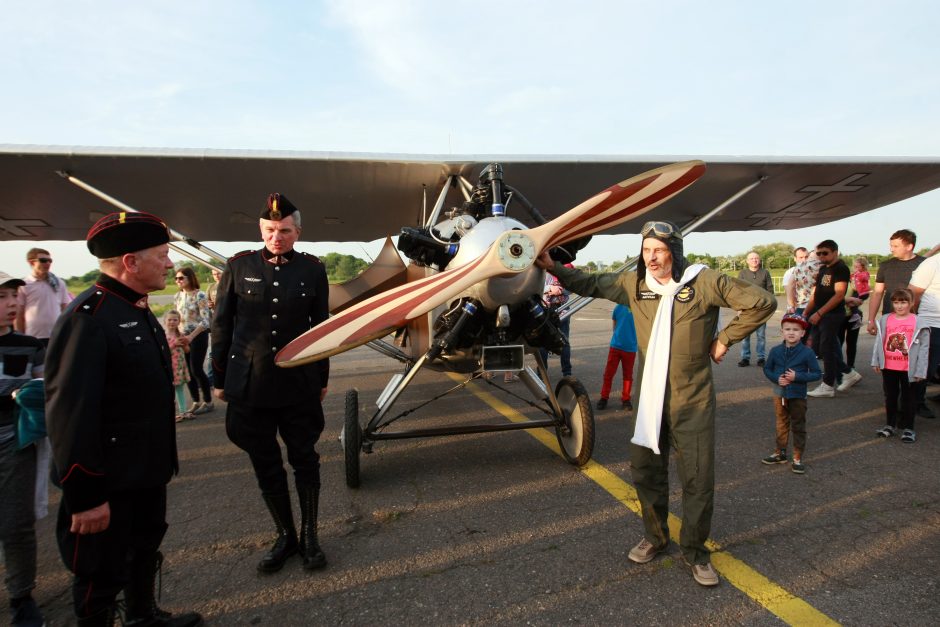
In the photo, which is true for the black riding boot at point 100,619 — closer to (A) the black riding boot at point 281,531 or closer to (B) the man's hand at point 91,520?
(B) the man's hand at point 91,520

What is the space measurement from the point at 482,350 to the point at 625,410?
2823 millimetres

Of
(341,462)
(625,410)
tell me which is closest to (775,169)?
(625,410)

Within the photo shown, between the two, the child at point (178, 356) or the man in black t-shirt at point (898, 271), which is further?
the child at point (178, 356)

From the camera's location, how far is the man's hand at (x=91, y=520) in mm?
1505

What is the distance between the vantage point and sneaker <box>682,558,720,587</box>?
6.77ft

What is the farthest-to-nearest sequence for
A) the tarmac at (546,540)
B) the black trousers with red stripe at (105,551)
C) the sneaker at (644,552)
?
the sneaker at (644,552) → the tarmac at (546,540) → the black trousers with red stripe at (105,551)

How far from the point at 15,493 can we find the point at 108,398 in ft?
2.77

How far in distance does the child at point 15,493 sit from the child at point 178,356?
3.37 m

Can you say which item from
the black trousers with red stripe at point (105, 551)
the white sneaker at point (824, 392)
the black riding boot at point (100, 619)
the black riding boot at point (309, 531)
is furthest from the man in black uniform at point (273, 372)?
the white sneaker at point (824, 392)

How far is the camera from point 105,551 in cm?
163

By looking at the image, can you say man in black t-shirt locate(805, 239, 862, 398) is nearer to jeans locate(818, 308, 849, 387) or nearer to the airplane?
jeans locate(818, 308, 849, 387)

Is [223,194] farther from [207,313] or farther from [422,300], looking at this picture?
[422,300]

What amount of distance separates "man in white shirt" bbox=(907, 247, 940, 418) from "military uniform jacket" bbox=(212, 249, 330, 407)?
5.05 meters

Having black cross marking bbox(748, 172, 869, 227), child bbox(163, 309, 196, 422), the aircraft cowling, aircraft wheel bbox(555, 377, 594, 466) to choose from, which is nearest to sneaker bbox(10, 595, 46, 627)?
the aircraft cowling
